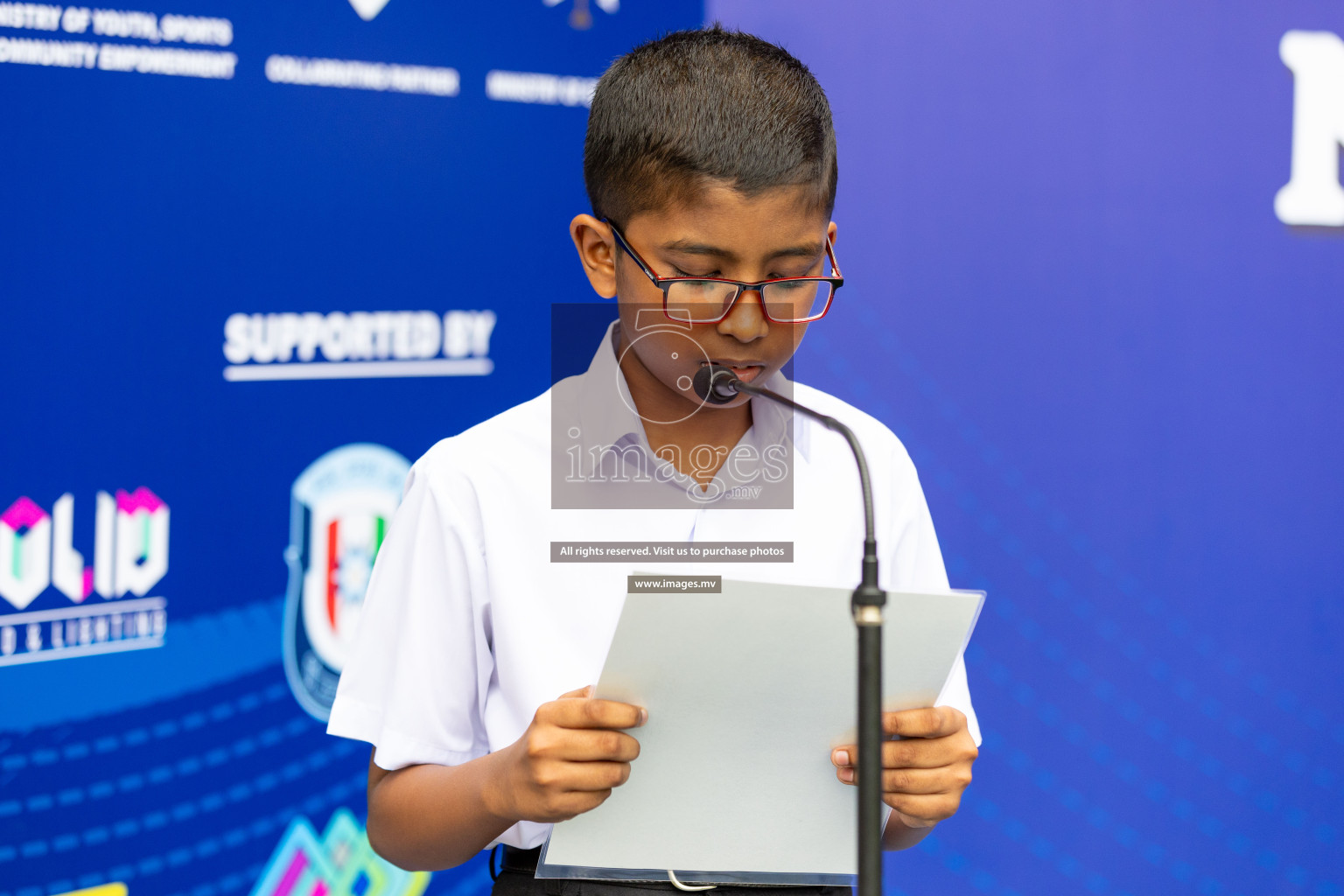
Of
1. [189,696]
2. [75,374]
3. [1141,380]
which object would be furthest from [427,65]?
[1141,380]

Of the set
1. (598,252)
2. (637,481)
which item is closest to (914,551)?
(637,481)

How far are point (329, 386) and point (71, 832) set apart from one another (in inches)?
24.7

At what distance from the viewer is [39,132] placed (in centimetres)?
133

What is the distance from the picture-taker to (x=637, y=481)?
998 mm

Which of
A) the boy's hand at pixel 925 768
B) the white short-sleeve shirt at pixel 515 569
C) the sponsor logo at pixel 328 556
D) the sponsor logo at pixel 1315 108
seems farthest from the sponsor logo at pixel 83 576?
the sponsor logo at pixel 1315 108

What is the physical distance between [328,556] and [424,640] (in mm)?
742

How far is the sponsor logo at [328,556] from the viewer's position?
156 centimetres

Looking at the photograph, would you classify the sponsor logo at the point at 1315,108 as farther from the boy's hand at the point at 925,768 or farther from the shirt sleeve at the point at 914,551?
the boy's hand at the point at 925,768

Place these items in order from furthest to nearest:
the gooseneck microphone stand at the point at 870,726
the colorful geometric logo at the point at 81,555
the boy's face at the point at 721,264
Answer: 1. the colorful geometric logo at the point at 81,555
2. the boy's face at the point at 721,264
3. the gooseneck microphone stand at the point at 870,726

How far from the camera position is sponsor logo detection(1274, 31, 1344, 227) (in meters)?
2.11

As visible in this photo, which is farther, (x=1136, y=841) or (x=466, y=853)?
(x=1136, y=841)

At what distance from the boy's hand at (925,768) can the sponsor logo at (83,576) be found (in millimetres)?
983

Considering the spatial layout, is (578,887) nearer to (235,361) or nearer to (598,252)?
(598,252)

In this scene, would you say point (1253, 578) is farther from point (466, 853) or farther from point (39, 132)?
point (39, 132)
